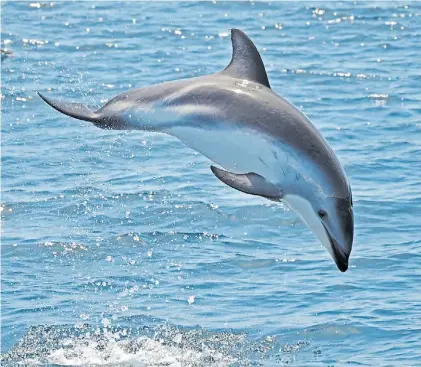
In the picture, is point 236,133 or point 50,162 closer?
point 236,133

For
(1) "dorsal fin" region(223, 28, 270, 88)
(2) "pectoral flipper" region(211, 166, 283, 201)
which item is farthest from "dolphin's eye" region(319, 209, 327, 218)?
(1) "dorsal fin" region(223, 28, 270, 88)

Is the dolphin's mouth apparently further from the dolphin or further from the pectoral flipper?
the pectoral flipper

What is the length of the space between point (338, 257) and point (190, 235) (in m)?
7.17

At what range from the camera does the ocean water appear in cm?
1147

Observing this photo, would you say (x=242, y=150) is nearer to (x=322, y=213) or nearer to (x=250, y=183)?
(x=250, y=183)

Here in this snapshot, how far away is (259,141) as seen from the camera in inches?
285

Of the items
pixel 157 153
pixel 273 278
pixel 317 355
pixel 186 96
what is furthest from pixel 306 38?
pixel 186 96

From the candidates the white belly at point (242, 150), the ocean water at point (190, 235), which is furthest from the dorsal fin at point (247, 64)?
the ocean water at point (190, 235)

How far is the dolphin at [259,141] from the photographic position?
7.09 metres

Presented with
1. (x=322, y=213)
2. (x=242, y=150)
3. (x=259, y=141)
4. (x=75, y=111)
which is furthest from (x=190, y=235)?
(x=322, y=213)

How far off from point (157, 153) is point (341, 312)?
568 cm

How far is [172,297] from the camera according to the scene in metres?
12.5

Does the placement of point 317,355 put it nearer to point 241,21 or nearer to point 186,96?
point 186,96

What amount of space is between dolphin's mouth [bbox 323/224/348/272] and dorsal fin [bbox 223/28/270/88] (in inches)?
51.1
